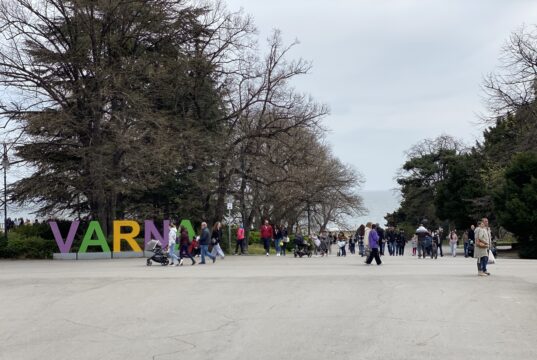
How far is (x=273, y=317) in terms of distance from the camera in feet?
41.3

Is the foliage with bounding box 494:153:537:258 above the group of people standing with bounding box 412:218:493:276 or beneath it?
above

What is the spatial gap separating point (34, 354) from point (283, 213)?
52.6 metres

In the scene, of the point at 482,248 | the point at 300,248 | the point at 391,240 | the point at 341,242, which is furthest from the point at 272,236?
the point at 482,248

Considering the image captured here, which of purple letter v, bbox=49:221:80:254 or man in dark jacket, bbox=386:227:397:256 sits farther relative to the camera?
man in dark jacket, bbox=386:227:397:256

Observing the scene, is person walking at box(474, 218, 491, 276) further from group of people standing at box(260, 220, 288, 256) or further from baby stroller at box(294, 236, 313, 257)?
group of people standing at box(260, 220, 288, 256)

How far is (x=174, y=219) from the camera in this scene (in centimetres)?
4441

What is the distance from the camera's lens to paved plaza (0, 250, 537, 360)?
386 inches

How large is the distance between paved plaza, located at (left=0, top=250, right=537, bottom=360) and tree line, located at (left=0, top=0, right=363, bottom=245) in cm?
1575

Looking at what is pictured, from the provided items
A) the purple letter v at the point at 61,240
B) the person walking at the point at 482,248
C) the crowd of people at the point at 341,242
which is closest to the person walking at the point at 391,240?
the crowd of people at the point at 341,242

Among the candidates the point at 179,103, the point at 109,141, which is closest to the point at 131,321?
the point at 109,141

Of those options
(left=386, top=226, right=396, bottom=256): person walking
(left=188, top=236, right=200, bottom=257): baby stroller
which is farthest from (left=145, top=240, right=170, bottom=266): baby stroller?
(left=386, top=226, right=396, bottom=256): person walking

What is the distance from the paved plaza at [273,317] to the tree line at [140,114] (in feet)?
51.7

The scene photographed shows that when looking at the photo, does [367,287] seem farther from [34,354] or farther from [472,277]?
[34,354]

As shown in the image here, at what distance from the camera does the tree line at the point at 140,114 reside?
35.1 m
